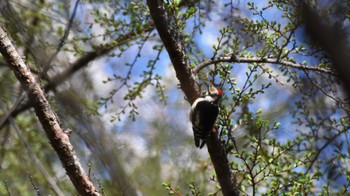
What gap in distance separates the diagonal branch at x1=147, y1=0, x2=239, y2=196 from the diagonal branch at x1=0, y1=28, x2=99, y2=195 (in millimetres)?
779

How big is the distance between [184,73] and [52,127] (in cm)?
85

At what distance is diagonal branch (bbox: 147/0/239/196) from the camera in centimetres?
272

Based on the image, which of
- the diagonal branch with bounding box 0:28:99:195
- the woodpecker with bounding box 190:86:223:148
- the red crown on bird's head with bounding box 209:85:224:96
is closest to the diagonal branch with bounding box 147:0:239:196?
the woodpecker with bounding box 190:86:223:148

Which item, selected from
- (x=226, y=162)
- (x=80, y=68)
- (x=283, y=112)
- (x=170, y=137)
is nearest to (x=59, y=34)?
(x=80, y=68)

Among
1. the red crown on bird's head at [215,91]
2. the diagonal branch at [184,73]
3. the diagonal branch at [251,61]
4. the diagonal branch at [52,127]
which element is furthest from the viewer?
the red crown on bird's head at [215,91]

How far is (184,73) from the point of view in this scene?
2.80m

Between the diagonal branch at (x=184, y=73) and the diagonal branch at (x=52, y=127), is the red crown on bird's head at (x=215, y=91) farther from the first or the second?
the diagonal branch at (x=52, y=127)

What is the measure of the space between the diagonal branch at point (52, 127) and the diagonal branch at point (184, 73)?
30.7 inches

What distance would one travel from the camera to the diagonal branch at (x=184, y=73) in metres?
2.72

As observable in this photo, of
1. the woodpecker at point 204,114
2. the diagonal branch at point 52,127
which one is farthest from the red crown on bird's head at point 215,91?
the diagonal branch at point 52,127

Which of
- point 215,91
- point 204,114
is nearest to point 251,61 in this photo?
point 215,91

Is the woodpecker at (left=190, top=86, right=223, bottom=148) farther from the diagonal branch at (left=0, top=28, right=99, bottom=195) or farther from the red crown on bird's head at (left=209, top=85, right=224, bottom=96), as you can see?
the diagonal branch at (left=0, top=28, right=99, bottom=195)

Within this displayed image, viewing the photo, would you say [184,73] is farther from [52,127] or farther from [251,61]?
[52,127]

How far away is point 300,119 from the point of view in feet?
12.6
